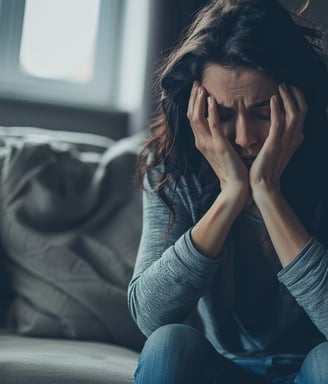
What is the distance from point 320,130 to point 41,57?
1577 mm

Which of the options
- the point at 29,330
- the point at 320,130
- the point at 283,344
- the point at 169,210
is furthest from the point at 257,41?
the point at 29,330

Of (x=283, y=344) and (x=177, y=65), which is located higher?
(x=177, y=65)

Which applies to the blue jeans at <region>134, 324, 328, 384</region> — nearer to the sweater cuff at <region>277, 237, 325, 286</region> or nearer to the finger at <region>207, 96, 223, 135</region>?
the sweater cuff at <region>277, 237, 325, 286</region>

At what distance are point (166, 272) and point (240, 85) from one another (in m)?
0.34

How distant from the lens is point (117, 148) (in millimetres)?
1749

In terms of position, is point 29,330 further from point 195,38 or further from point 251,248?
point 195,38

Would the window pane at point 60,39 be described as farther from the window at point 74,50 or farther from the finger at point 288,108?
the finger at point 288,108

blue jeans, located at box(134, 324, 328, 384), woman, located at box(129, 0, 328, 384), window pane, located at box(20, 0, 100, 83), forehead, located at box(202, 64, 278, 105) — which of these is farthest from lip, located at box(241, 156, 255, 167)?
window pane, located at box(20, 0, 100, 83)

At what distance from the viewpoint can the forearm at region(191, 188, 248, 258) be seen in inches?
42.9

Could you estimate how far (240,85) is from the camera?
1.15m

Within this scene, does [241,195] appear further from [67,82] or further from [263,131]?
[67,82]

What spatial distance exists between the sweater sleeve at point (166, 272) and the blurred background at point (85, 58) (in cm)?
A: 111

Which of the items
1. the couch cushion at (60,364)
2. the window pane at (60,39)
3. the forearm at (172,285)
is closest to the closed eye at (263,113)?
the forearm at (172,285)

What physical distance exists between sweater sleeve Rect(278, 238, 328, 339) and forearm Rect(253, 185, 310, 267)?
22 mm
